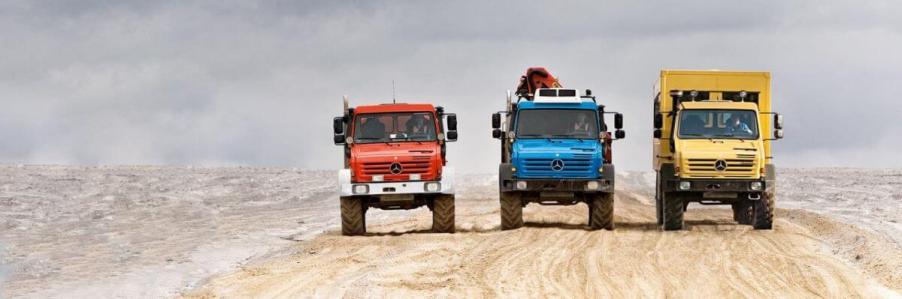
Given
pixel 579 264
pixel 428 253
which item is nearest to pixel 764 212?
pixel 579 264

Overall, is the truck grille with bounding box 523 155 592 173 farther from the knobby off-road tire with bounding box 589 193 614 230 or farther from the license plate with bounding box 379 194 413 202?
the license plate with bounding box 379 194 413 202

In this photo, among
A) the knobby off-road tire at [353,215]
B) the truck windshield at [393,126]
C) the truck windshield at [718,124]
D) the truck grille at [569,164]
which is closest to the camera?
the truck windshield at [393,126]

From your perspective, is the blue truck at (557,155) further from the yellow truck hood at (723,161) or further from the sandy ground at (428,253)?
the yellow truck hood at (723,161)

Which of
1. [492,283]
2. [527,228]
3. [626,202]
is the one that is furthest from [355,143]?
[626,202]

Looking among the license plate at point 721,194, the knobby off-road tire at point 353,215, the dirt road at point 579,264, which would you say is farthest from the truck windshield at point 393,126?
the license plate at point 721,194

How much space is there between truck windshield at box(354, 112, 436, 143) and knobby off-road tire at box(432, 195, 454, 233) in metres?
1.26

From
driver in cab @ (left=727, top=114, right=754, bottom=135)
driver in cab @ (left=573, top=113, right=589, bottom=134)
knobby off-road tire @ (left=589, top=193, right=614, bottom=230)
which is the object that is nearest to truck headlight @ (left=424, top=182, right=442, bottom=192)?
driver in cab @ (left=573, top=113, right=589, bottom=134)

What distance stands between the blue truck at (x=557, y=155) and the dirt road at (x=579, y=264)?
27.8 inches

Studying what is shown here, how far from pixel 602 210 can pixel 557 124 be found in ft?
6.52

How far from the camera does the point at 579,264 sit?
1858 centimetres

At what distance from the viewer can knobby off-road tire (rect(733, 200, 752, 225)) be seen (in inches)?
1163

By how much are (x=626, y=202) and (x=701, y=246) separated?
1975cm

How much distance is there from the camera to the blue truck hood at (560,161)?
82.4ft

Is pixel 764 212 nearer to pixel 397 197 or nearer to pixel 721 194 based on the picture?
pixel 721 194
